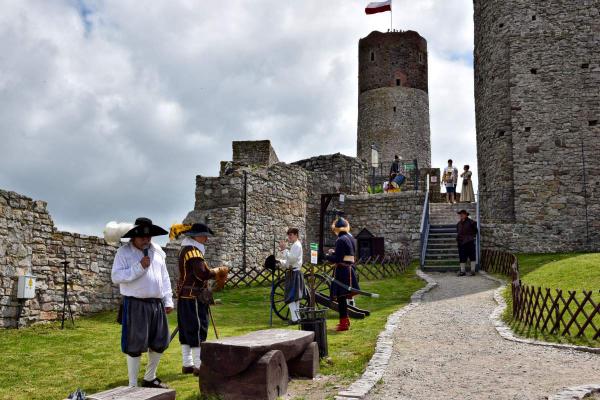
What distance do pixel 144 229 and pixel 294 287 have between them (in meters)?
4.44

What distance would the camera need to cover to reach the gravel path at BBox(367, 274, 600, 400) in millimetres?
6578

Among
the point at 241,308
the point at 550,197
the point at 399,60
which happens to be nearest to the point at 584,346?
the point at 241,308

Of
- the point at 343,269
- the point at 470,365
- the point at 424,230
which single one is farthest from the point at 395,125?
the point at 470,365

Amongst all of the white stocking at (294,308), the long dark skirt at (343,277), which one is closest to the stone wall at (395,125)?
the long dark skirt at (343,277)

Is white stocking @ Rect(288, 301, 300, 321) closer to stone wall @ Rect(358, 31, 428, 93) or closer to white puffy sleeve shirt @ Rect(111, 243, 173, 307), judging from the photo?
white puffy sleeve shirt @ Rect(111, 243, 173, 307)

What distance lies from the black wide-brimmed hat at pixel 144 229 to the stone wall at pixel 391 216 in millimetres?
18003

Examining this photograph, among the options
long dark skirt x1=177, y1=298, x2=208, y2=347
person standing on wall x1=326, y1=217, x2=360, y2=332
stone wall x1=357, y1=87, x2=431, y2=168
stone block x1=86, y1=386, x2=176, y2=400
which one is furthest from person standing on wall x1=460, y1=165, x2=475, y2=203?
stone block x1=86, y1=386, x2=176, y2=400

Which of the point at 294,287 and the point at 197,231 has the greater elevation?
the point at 197,231

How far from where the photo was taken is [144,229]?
6.88 metres

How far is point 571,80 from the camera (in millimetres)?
24438

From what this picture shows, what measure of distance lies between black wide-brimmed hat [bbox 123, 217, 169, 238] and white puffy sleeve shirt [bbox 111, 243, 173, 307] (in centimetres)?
16

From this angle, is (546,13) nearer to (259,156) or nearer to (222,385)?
(259,156)

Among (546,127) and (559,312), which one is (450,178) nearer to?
(546,127)

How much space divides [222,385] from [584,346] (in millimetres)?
5578
